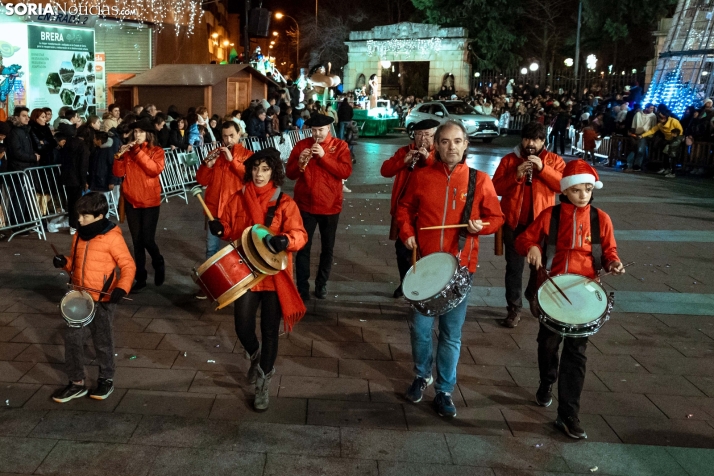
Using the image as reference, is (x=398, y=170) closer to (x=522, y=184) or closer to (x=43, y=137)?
(x=522, y=184)

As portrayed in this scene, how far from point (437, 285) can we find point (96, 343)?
2.23 meters

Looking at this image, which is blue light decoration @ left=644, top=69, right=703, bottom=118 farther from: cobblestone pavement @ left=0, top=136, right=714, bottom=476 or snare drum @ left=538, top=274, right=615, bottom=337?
snare drum @ left=538, top=274, right=615, bottom=337

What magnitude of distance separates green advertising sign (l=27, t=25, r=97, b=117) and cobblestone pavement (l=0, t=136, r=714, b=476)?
286 inches

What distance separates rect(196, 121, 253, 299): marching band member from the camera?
21.4 feet

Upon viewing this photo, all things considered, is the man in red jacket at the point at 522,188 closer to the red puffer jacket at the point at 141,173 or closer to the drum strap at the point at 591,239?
the drum strap at the point at 591,239

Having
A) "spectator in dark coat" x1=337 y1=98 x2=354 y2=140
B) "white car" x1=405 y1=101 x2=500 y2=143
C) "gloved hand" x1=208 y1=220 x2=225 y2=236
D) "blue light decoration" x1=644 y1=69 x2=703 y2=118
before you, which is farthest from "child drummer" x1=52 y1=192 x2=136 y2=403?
"white car" x1=405 y1=101 x2=500 y2=143

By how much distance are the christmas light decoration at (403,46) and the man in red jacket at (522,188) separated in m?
35.0

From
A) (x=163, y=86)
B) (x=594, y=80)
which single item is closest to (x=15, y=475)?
(x=163, y=86)

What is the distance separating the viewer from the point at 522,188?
6.04 m

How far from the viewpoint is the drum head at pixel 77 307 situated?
14.6 ft

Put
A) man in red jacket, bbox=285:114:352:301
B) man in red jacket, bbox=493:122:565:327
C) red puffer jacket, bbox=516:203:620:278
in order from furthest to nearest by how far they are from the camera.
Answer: man in red jacket, bbox=285:114:352:301, man in red jacket, bbox=493:122:565:327, red puffer jacket, bbox=516:203:620:278

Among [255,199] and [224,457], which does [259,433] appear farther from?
[255,199]

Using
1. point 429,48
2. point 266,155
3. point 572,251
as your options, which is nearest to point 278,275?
point 266,155

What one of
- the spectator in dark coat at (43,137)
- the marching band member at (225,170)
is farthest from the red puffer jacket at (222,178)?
the spectator in dark coat at (43,137)
